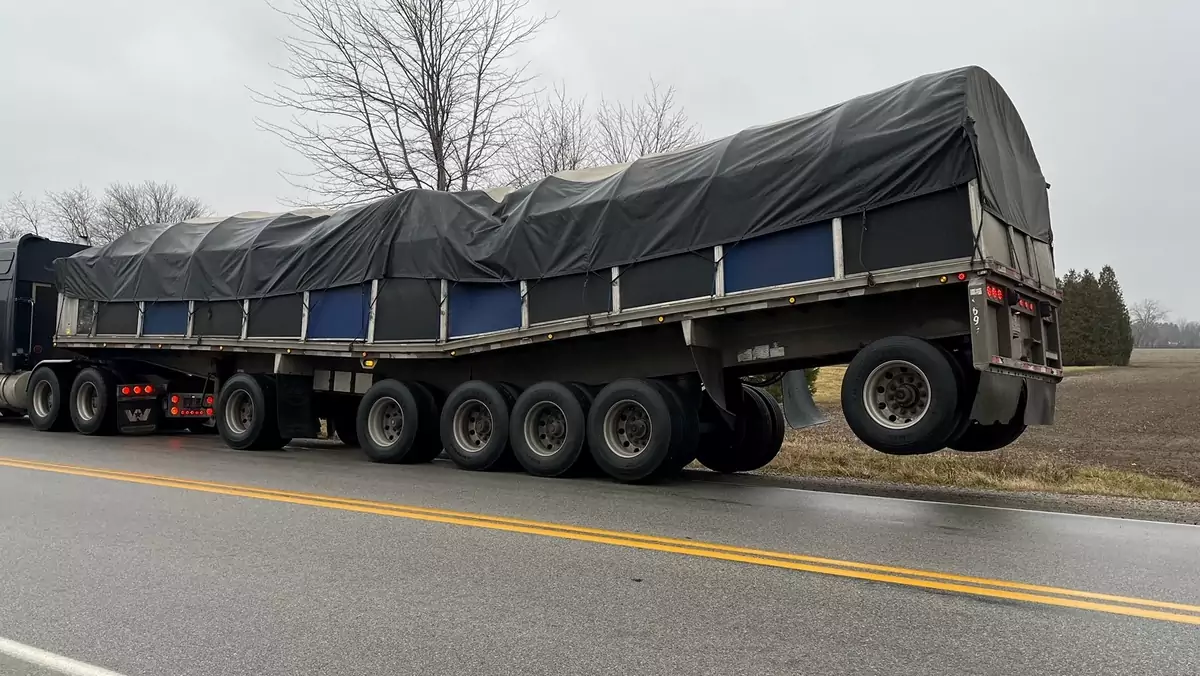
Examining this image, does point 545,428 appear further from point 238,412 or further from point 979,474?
point 238,412

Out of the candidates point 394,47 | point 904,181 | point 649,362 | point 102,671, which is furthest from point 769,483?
point 394,47

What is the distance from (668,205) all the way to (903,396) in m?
3.22

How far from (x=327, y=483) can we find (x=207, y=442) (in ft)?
Answer: 21.8

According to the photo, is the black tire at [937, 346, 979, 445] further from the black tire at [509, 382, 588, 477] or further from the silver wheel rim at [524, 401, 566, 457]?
the silver wheel rim at [524, 401, 566, 457]

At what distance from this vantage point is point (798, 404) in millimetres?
10125

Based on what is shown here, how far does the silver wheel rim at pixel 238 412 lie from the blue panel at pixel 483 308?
4.40 metres

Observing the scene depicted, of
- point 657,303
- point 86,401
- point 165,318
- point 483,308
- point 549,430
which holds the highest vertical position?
point 165,318

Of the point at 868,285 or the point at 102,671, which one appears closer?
the point at 102,671

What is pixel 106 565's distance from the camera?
5.27 meters

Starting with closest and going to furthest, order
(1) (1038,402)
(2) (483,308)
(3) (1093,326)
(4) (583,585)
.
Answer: (4) (583,585) → (1) (1038,402) → (2) (483,308) → (3) (1093,326)

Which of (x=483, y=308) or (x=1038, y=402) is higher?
(x=483, y=308)

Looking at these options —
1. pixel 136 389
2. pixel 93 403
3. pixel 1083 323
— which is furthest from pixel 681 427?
pixel 1083 323

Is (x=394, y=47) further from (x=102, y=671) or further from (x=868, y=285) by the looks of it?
(x=102, y=671)

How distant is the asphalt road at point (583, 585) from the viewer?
362 centimetres
